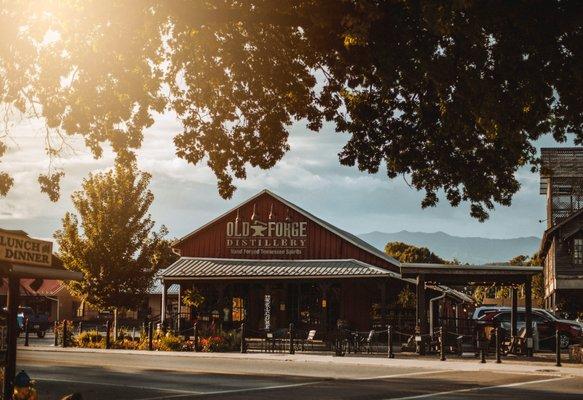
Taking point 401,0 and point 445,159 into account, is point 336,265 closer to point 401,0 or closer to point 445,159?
point 445,159

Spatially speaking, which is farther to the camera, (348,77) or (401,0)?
(348,77)

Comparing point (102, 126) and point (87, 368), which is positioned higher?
point (102, 126)

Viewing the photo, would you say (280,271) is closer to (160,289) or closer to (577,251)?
(577,251)

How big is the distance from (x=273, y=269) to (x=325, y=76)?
2068 cm

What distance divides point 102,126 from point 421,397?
8.25 meters

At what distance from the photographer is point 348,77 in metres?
18.1

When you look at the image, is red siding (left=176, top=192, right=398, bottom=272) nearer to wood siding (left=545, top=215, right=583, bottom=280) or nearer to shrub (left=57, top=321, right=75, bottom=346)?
shrub (left=57, top=321, right=75, bottom=346)

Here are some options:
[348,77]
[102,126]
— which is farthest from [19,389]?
[348,77]

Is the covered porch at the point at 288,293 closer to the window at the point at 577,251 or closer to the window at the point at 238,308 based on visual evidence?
the window at the point at 238,308

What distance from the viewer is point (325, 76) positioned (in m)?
18.3

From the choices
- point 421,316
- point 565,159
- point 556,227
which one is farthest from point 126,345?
point 565,159

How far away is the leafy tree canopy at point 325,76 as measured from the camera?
1288cm

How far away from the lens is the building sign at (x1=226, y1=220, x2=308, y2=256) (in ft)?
133

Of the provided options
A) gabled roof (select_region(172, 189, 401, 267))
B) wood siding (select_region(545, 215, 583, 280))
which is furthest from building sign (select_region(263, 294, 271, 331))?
wood siding (select_region(545, 215, 583, 280))
